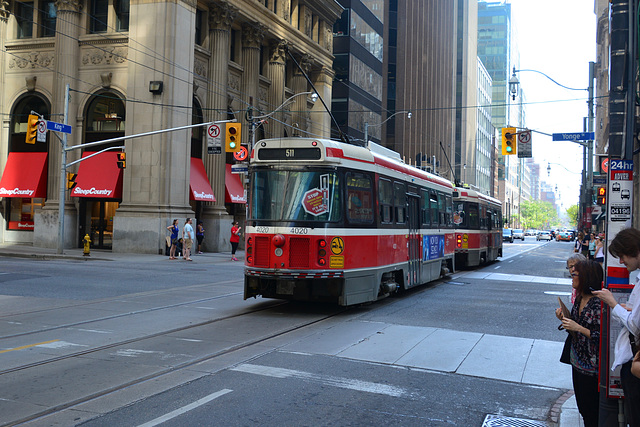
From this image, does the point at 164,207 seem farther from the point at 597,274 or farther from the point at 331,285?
the point at 597,274

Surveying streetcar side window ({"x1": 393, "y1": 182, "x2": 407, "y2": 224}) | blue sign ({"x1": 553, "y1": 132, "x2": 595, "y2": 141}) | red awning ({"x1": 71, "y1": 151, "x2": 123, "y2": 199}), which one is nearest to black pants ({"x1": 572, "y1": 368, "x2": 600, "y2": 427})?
streetcar side window ({"x1": 393, "y1": 182, "x2": 407, "y2": 224})

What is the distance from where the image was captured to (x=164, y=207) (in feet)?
102

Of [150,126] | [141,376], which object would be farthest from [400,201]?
[150,126]

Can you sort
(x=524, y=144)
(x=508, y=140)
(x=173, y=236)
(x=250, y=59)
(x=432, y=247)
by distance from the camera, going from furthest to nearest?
(x=250, y=59)
(x=524, y=144)
(x=508, y=140)
(x=173, y=236)
(x=432, y=247)

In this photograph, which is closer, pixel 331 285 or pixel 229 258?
pixel 331 285

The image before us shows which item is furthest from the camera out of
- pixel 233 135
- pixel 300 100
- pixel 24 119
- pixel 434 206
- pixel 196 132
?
pixel 300 100

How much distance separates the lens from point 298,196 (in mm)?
11930

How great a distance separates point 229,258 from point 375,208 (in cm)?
1852

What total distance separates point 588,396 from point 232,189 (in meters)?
33.7

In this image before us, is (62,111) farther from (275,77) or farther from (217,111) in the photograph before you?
(275,77)

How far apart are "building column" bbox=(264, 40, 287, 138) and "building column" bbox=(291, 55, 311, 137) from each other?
335cm

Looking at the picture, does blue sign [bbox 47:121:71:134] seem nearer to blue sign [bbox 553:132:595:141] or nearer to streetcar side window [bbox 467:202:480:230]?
streetcar side window [bbox 467:202:480:230]

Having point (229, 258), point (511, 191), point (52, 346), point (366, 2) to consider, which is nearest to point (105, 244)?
point (229, 258)

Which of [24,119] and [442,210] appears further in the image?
[24,119]
